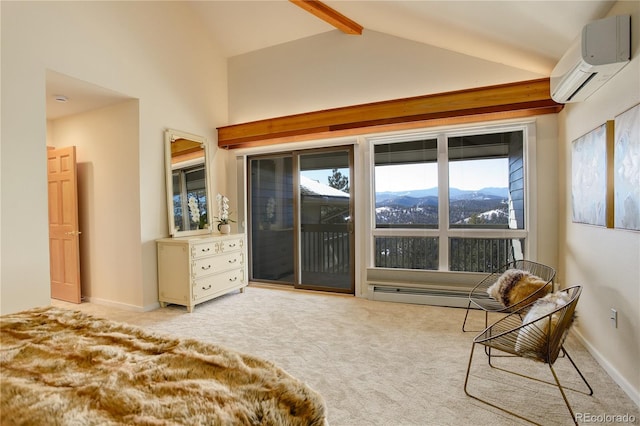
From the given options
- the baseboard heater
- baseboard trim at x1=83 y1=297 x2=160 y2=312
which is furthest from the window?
baseboard trim at x1=83 y1=297 x2=160 y2=312

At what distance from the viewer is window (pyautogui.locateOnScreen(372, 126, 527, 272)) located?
3812mm

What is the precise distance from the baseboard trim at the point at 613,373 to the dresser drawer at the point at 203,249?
151 inches

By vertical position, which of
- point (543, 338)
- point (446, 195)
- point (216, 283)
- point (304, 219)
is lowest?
point (216, 283)

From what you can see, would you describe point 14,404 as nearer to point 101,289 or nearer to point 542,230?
point 101,289

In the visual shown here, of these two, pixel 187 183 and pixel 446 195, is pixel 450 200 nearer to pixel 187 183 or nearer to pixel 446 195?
pixel 446 195

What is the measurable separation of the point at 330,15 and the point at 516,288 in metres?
3.36

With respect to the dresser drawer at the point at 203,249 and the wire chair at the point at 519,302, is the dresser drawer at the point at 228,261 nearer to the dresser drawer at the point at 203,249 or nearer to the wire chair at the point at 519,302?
the dresser drawer at the point at 203,249

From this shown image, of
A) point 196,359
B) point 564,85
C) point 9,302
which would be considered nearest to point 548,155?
point 564,85

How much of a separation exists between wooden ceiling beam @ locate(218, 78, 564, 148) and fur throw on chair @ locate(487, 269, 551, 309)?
1.70m

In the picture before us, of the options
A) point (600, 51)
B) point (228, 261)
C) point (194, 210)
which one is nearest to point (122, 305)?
point (228, 261)

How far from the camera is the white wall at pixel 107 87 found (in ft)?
9.17

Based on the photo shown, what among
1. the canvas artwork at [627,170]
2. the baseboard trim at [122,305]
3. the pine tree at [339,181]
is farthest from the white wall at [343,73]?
the baseboard trim at [122,305]

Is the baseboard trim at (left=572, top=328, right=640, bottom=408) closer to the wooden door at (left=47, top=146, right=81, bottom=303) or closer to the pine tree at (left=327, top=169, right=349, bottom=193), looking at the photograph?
the pine tree at (left=327, top=169, right=349, bottom=193)

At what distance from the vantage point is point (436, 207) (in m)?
4.12
